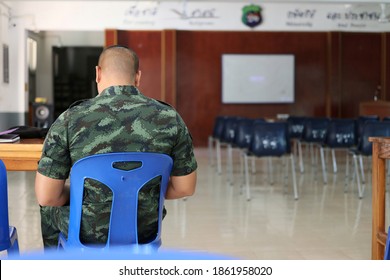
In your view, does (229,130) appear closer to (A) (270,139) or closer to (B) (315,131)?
(B) (315,131)

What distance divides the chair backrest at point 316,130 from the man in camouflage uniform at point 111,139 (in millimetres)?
6409

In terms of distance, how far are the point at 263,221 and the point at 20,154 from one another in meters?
3.07

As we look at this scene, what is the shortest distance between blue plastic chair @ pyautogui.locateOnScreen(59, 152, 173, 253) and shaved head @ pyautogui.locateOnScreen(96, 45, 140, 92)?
0.32 m

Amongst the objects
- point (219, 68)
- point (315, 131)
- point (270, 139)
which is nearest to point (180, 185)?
point (270, 139)

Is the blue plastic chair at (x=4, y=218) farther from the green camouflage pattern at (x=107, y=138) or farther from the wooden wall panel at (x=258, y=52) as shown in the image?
the wooden wall panel at (x=258, y=52)

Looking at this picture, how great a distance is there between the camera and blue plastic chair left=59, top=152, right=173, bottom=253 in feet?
6.75

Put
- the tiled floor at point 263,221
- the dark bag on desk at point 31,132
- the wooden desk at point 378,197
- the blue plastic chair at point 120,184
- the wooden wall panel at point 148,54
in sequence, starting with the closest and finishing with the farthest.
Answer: the blue plastic chair at point 120,184 < the dark bag on desk at point 31,132 < the wooden desk at point 378,197 < the tiled floor at point 263,221 < the wooden wall panel at point 148,54

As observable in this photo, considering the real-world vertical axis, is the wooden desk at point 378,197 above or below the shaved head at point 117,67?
below

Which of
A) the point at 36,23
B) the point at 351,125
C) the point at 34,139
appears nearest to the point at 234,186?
the point at 351,125

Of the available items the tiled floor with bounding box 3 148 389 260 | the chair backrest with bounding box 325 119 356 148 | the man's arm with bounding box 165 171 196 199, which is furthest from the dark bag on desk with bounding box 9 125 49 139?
the chair backrest with bounding box 325 119 356 148

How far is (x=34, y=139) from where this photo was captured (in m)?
3.08

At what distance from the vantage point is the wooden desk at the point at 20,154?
109 inches

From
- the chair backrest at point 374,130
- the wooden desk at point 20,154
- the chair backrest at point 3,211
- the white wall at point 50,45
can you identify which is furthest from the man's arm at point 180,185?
the white wall at point 50,45

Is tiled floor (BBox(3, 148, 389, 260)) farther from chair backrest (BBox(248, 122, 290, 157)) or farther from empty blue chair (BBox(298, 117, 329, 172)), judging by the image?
empty blue chair (BBox(298, 117, 329, 172))
